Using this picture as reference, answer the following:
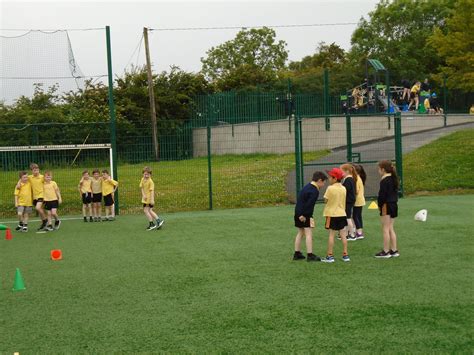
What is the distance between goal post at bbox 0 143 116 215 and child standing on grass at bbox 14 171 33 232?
3141mm

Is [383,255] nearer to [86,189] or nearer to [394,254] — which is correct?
[394,254]

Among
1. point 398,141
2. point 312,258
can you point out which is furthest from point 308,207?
point 398,141

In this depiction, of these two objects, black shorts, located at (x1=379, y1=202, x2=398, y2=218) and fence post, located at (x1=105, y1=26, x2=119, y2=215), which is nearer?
black shorts, located at (x1=379, y1=202, x2=398, y2=218)

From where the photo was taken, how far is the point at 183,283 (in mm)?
7977

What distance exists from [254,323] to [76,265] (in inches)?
173

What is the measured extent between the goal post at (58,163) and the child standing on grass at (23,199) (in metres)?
3.14

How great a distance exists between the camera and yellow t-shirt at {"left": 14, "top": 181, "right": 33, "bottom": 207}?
14664 mm

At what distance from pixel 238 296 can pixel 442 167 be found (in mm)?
15919

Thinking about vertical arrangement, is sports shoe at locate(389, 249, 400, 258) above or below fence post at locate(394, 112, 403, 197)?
below

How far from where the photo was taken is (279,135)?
24094mm

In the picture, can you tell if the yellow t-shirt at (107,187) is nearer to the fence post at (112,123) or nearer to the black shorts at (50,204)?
the fence post at (112,123)

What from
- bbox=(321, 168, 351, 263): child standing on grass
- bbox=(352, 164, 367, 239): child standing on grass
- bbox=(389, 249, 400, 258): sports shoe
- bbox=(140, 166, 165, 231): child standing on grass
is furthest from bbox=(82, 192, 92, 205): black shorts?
bbox=(389, 249, 400, 258): sports shoe

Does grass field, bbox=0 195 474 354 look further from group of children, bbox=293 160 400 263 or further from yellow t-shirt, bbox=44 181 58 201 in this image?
yellow t-shirt, bbox=44 181 58 201

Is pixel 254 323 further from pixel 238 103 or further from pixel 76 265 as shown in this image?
pixel 238 103
